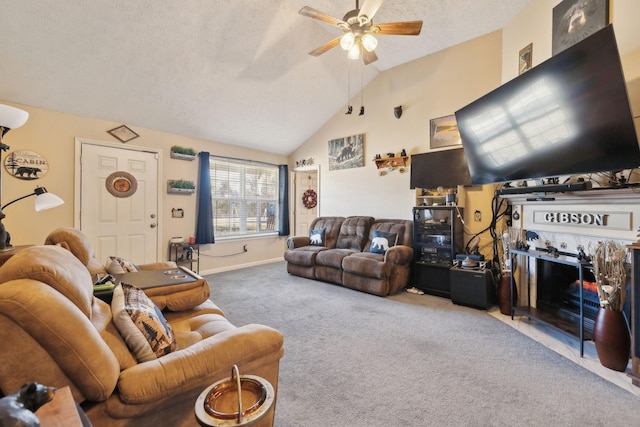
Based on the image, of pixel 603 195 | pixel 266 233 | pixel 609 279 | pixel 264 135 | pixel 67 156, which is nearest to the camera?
pixel 609 279

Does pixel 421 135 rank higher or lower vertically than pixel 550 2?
lower

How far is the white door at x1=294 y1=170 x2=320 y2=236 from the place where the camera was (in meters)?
6.52

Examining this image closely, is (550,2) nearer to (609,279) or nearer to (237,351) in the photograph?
(609,279)

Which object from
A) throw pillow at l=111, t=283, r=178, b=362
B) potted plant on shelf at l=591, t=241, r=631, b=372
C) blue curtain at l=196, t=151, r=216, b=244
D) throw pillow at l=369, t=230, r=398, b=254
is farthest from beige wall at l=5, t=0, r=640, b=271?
throw pillow at l=111, t=283, r=178, b=362

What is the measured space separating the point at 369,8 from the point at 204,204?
12.6ft

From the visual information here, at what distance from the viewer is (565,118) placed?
2062 mm

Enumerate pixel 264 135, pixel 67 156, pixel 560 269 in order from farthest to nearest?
pixel 264 135
pixel 67 156
pixel 560 269

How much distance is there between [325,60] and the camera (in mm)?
4348

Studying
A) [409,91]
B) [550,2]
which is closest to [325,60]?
[409,91]

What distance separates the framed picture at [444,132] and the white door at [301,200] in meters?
2.92

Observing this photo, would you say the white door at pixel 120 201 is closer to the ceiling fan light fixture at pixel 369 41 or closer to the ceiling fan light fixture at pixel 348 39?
the ceiling fan light fixture at pixel 348 39

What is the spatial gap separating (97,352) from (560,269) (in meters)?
3.68

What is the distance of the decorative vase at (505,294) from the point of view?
3016 mm

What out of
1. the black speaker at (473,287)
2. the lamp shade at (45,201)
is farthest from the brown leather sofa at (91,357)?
the black speaker at (473,287)
